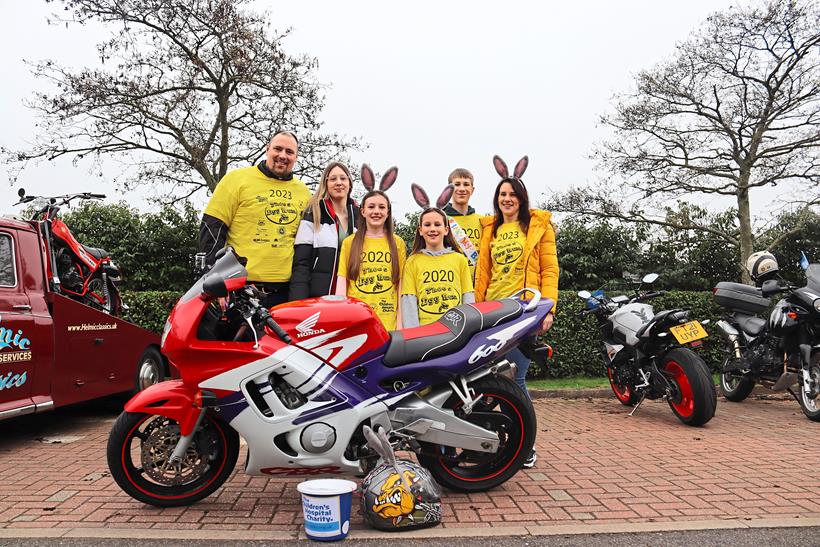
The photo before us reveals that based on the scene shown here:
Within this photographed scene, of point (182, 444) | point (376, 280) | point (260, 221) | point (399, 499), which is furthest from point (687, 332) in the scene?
point (182, 444)

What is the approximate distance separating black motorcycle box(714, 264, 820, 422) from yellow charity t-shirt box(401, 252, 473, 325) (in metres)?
4.36

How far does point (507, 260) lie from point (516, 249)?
0.11m

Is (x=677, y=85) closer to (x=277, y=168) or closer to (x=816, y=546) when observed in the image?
(x=277, y=168)

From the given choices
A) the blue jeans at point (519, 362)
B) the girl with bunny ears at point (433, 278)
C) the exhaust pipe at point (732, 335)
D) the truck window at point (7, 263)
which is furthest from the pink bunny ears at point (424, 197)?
the exhaust pipe at point (732, 335)

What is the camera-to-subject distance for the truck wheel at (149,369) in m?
6.61

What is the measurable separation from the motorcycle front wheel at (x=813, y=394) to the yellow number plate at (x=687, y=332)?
129 cm

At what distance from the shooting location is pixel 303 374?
11.5 ft

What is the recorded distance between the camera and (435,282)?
4500mm

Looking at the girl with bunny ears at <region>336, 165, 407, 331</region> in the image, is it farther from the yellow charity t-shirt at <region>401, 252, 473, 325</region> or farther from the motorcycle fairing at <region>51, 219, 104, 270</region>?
the motorcycle fairing at <region>51, 219, 104, 270</region>

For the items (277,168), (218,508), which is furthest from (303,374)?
(277,168)

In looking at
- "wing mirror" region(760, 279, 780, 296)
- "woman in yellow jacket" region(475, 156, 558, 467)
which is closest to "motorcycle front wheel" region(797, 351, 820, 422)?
"wing mirror" region(760, 279, 780, 296)

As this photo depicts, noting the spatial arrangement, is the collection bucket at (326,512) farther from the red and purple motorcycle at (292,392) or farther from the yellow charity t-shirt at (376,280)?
the yellow charity t-shirt at (376,280)

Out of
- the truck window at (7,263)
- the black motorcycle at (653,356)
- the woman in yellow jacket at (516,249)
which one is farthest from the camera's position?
the black motorcycle at (653,356)

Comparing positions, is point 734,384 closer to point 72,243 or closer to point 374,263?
point 374,263
